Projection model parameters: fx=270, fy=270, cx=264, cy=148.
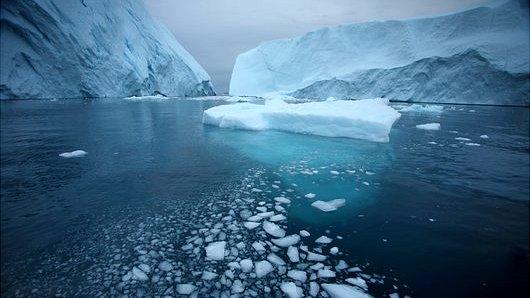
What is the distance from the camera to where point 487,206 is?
3.04 metres

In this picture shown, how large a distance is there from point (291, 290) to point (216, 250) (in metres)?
0.73

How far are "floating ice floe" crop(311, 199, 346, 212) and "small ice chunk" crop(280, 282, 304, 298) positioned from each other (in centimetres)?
132

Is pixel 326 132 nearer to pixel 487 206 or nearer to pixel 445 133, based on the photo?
pixel 445 133

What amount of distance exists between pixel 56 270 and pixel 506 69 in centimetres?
2721

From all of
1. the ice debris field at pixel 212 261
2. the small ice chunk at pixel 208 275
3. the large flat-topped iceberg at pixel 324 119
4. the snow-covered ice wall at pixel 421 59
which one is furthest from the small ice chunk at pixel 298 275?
the snow-covered ice wall at pixel 421 59

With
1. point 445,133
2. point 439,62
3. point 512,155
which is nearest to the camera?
point 512,155

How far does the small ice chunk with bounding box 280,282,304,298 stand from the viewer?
1764mm

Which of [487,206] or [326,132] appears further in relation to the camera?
[326,132]

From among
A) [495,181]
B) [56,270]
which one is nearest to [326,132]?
[495,181]

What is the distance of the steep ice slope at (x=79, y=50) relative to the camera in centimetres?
1956

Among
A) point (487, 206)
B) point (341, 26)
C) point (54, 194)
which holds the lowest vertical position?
point (54, 194)

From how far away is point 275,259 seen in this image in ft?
7.06

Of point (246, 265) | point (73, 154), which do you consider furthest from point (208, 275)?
point (73, 154)

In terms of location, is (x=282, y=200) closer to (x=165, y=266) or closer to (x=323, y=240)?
(x=323, y=240)
